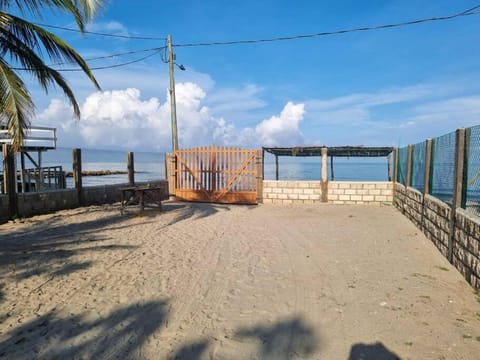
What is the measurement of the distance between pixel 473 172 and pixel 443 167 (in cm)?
150

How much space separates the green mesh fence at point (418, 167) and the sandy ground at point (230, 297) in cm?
132

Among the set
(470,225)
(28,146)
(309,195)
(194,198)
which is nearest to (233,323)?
(470,225)

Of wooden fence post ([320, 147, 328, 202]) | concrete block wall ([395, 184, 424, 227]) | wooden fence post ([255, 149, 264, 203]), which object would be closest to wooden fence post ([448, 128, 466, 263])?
concrete block wall ([395, 184, 424, 227])

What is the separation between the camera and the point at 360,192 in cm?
1184

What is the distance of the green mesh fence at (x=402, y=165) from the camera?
9.99 m

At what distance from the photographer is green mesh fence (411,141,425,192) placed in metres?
7.53

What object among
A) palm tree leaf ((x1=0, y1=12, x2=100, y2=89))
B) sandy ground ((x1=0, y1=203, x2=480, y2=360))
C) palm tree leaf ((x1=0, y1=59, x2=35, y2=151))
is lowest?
sandy ground ((x1=0, y1=203, x2=480, y2=360))

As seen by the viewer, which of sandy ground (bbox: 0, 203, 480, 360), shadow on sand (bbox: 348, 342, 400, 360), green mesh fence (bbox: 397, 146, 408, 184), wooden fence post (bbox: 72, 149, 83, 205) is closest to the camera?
shadow on sand (bbox: 348, 342, 400, 360)

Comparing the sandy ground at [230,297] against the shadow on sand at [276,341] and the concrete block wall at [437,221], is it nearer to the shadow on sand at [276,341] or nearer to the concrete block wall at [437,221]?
the shadow on sand at [276,341]

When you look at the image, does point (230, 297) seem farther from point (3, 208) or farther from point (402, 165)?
point (402, 165)

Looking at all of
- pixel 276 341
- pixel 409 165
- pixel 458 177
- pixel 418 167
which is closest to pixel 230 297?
pixel 276 341

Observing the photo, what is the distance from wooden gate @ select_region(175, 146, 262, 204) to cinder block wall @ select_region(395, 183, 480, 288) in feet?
18.3

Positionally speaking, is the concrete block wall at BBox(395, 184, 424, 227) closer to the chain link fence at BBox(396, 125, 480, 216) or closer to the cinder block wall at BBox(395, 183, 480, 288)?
the cinder block wall at BBox(395, 183, 480, 288)

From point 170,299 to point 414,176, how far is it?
7.18 meters
